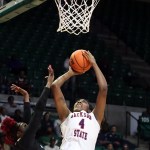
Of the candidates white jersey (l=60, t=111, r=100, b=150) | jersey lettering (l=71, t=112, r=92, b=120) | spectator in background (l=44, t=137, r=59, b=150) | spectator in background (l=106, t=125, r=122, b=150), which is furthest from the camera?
spectator in background (l=106, t=125, r=122, b=150)

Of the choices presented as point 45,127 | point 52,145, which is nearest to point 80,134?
point 52,145

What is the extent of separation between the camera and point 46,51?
532 inches

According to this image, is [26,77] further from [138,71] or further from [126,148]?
[138,71]

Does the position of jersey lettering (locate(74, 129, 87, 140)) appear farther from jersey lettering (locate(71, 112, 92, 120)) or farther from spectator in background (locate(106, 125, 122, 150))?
spectator in background (locate(106, 125, 122, 150))

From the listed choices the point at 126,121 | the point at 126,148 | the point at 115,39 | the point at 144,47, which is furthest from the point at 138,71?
the point at 126,148

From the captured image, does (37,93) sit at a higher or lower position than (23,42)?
lower

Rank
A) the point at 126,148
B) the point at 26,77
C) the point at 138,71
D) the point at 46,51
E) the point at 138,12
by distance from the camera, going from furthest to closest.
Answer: the point at 138,12 → the point at 138,71 → the point at 46,51 → the point at 26,77 → the point at 126,148

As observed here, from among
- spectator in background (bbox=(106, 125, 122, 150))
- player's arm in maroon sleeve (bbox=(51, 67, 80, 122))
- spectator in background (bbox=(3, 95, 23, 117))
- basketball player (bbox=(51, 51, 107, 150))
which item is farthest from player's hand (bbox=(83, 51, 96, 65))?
spectator in background (bbox=(106, 125, 122, 150))

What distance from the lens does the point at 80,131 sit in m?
3.70

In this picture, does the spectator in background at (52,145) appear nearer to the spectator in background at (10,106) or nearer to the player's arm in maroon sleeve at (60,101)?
the spectator in background at (10,106)

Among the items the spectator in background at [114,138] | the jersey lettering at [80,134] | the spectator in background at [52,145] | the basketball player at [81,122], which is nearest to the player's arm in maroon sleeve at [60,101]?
the basketball player at [81,122]

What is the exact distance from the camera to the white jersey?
12.0 feet

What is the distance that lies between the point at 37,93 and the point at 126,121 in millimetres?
2613

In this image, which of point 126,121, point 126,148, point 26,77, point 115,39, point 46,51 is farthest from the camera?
point 115,39
